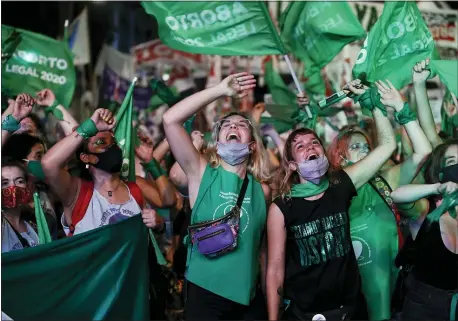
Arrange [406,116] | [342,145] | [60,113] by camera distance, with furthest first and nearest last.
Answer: [60,113] < [342,145] < [406,116]

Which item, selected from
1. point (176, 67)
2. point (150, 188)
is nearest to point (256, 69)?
point (176, 67)

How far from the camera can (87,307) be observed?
4891 millimetres

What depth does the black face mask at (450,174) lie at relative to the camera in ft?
15.3

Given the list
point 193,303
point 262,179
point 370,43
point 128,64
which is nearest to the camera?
point 193,303

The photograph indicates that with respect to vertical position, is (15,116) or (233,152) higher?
(15,116)

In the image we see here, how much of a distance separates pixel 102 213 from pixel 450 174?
232 centimetres

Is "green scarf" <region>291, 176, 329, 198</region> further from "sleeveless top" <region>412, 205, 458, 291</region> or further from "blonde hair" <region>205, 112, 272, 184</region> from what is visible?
"sleeveless top" <region>412, 205, 458, 291</region>

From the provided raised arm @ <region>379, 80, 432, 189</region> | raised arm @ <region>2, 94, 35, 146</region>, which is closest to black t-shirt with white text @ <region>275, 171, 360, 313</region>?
raised arm @ <region>379, 80, 432, 189</region>

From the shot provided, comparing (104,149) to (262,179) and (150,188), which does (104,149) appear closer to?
(150,188)

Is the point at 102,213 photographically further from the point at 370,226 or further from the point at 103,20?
the point at 103,20

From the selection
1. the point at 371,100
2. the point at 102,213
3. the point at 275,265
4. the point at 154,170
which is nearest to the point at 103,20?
the point at 154,170

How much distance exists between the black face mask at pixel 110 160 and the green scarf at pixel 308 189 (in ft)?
4.48

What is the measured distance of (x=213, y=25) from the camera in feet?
21.4

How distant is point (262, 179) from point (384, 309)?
1.31 metres
